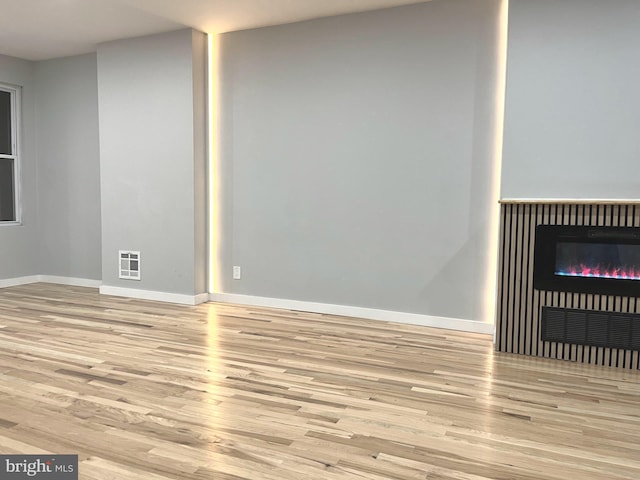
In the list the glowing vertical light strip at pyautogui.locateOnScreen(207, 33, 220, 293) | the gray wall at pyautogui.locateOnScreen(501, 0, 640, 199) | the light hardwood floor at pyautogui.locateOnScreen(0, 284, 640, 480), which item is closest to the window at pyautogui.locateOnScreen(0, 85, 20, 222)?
the light hardwood floor at pyautogui.locateOnScreen(0, 284, 640, 480)

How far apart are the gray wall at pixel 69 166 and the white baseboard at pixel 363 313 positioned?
203 centimetres

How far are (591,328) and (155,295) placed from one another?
3997 mm

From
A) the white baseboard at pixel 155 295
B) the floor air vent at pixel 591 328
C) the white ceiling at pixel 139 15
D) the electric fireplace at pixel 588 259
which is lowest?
the white baseboard at pixel 155 295

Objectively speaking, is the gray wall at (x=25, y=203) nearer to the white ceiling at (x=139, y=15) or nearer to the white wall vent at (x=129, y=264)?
the white ceiling at (x=139, y=15)

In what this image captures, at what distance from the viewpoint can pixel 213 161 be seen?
17.4 ft

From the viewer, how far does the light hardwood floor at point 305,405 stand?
2166 mm

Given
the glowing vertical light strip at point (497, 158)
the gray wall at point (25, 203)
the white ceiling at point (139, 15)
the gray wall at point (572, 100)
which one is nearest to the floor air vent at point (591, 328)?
the glowing vertical light strip at point (497, 158)

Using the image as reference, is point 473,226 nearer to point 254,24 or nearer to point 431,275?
point 431,275

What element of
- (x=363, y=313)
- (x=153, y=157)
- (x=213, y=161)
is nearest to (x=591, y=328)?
(x=363, y=313)

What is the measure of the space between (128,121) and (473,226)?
362 cm

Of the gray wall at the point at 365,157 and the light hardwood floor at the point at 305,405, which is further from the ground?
the gray wall at the point at 365,157

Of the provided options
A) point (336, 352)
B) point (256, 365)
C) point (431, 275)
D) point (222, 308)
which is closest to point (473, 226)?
point (431, 275)

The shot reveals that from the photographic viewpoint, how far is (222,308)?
507 cm

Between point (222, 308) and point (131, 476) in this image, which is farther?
point (222, 308)
